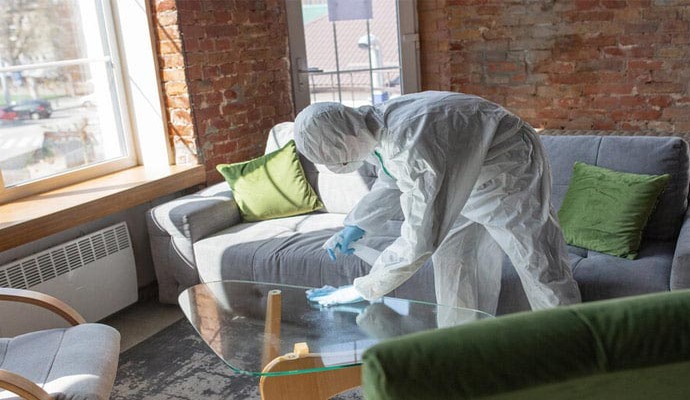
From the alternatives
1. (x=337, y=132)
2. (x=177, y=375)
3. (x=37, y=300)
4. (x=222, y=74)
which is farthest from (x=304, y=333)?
(x=222, y=74)

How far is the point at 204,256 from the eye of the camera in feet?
11.8

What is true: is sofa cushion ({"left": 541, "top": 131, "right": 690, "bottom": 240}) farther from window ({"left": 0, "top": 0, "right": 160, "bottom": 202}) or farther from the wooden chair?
window ({"left": 0, "top": 0, "right": 160, "bottom": 202})

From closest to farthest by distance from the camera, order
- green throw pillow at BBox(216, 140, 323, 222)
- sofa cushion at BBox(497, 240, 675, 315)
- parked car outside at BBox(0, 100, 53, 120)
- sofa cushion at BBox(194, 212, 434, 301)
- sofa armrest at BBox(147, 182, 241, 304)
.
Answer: sofa cushion at BBox(497, 240, 675, 315) < sofa cushion at BBox(194, 212, 434, 301) < parked car outside at BBox(0, 100, 53, 120) < sofa armrest at BBox(147, 182, 241, 304) < green throw pillow at BBox(216, 140, 323, 222)

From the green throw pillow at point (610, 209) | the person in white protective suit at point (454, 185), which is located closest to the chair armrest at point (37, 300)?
the person in white protective suit at point (454, 185)

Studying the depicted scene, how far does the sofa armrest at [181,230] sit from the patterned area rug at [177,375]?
355mm

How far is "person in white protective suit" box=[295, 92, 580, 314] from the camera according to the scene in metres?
2.22

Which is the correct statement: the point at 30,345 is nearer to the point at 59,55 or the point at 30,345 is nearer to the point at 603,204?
the point at 59,55

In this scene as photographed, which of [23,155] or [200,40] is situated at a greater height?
[200,40]

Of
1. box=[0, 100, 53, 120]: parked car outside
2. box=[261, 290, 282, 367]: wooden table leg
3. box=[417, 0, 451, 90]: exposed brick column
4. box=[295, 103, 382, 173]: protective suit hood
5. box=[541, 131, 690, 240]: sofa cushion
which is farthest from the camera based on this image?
box=[417, 0, 451, 90]: exposed brick column

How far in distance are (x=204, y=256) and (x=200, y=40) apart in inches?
50.6

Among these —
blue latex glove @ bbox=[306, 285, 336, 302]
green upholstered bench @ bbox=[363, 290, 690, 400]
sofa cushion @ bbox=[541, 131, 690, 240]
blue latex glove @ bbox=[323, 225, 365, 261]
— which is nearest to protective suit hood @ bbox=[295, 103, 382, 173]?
blue latex glove @ bbox=[323, 225, 365, 261]

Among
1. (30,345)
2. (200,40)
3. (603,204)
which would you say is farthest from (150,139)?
(603,204)

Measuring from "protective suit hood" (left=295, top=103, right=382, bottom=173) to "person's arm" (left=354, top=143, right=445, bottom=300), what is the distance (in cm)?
17

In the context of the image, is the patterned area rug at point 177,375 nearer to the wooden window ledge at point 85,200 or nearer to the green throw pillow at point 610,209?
the wooden window ledge at point 85,200
